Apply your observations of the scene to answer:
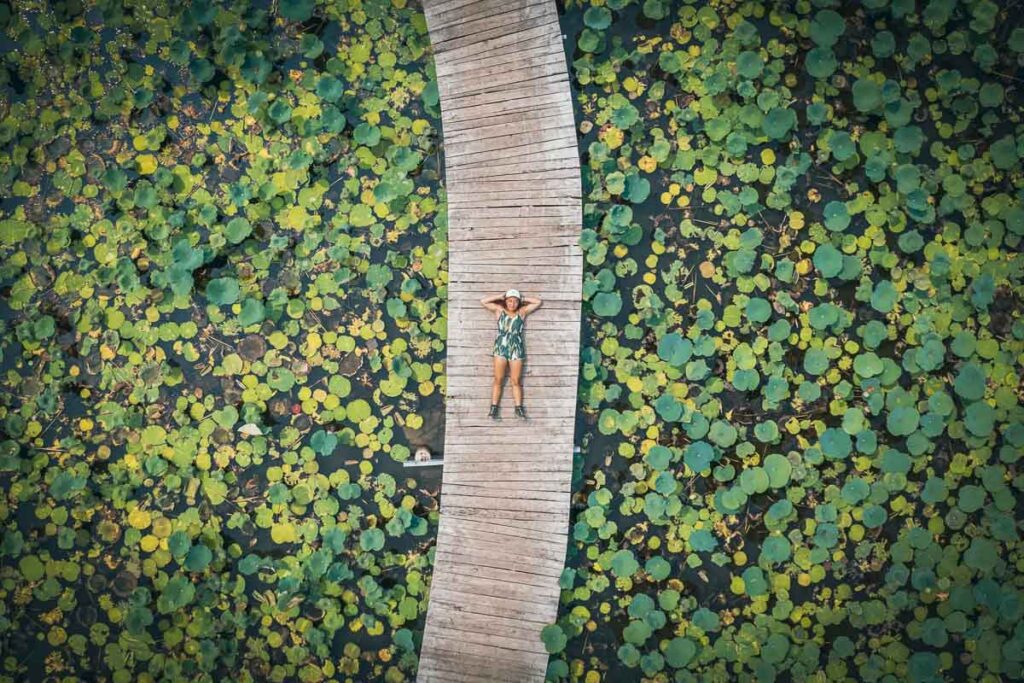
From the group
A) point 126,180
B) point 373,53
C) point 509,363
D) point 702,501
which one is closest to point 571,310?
point 509,363

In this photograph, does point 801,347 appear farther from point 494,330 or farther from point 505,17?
point 505,17

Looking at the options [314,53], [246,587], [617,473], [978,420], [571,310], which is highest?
[314,53]

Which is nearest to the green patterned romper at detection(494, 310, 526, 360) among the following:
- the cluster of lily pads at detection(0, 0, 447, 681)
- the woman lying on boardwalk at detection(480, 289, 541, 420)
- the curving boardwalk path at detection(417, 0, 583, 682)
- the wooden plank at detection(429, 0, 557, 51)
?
the woman lying on boardwalk at detection(480, 289, 541, 420)

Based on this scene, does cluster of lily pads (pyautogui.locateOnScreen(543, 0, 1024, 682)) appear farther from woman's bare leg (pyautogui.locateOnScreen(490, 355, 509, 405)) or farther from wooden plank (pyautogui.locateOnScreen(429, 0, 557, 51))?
woman's bare leg (pyautogui.locateOnScreen(490, 355, 509, 405))

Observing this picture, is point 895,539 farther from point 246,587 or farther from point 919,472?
point 246,587

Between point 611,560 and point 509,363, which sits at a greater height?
point 509,363

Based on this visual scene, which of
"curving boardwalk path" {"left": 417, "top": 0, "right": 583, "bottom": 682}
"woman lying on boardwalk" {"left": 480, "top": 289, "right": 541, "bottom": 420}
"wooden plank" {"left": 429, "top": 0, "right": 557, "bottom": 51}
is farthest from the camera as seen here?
"wooden plank" {"left": 429, "top": 0, "right": 557, "bottom": 51}

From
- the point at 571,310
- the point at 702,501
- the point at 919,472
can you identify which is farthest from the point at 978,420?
the point at 571,310
